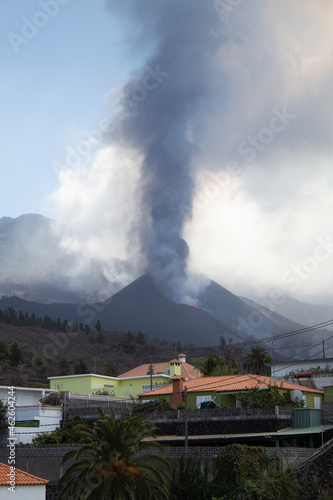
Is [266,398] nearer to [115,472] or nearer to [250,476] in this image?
[250,476]

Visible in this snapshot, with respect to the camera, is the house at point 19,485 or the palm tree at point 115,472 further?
the palm tree at point 115,472

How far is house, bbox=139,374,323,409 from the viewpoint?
50.4 metres

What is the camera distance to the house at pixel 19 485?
1163 inches

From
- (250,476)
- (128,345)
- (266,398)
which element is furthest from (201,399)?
(128,345)

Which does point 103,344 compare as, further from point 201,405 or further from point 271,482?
point 271,482

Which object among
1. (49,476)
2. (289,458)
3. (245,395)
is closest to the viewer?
(289,458)

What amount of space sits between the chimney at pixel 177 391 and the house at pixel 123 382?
20.3 metres

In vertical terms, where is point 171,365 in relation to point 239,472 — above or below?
above

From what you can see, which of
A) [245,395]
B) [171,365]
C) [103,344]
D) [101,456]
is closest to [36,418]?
[245,395]

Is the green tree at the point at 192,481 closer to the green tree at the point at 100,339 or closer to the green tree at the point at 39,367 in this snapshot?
the green tree at the point at 39,367

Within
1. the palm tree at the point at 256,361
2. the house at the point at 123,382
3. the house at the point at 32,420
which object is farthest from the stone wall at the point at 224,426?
the palm tree at the point at 256,361

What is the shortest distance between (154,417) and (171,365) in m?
38.6

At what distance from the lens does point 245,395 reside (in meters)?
48.4

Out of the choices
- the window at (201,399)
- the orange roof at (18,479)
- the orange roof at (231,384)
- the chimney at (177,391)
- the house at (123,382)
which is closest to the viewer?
the orange roof at (18,479)
